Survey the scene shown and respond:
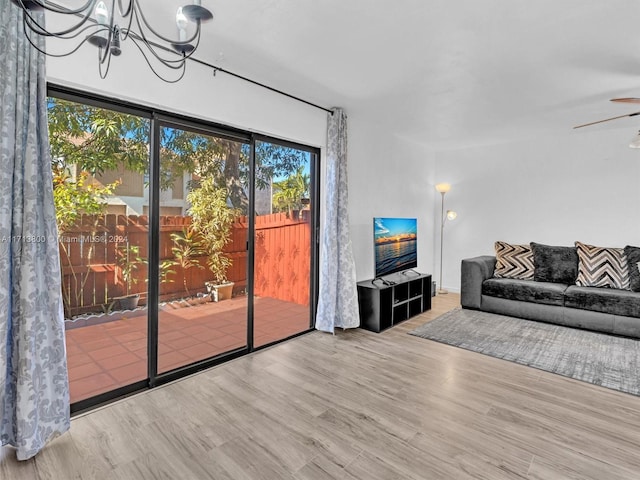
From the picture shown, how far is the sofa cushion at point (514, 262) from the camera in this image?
4750 millimetres

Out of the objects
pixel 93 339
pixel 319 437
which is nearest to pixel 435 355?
pixel 319 437

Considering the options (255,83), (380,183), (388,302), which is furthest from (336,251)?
(255,83)

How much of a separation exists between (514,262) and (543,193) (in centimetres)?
119

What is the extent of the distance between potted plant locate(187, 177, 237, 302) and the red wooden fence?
5 centimetres

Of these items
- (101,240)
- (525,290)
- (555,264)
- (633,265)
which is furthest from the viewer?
(555,264)

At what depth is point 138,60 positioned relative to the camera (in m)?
2.41

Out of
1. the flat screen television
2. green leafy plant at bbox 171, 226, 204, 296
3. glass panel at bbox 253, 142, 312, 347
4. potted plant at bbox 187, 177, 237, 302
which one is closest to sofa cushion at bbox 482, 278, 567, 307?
the flat screen television

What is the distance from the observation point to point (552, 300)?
4.18 metres

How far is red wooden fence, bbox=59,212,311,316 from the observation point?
2.46 m

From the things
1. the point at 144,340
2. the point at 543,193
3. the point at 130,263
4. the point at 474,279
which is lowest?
the point at 144,340

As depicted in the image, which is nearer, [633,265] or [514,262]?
[633,265]

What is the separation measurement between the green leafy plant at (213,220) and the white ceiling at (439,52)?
101 centimetres

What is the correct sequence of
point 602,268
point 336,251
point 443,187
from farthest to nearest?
point 443,187, point 602,268, point 336,251

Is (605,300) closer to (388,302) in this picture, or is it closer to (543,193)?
(543,193)
